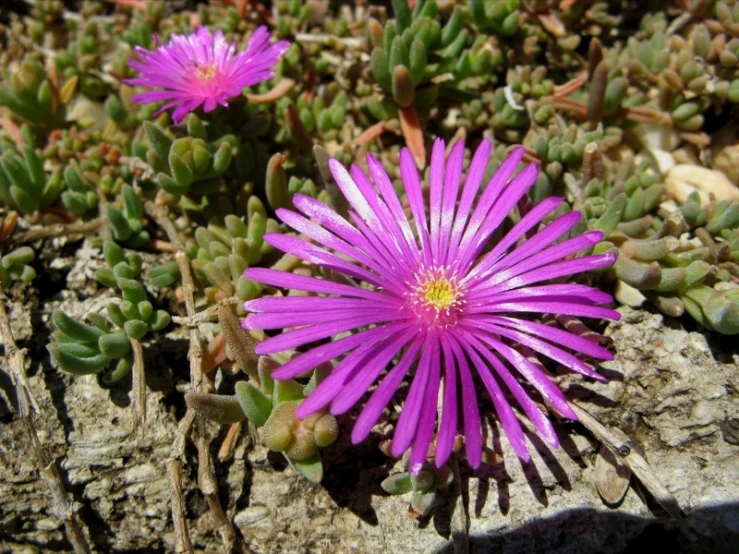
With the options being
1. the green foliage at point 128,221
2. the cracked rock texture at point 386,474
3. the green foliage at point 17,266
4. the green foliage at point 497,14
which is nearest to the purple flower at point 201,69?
the green foliage at point 128,221

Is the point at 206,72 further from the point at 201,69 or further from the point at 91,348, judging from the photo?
the point at 91,348

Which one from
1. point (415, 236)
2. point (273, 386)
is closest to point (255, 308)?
point (273, 386)

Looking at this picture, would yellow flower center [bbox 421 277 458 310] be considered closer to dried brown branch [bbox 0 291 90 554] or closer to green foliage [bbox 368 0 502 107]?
green foliage [bbox 368 0 502 107]

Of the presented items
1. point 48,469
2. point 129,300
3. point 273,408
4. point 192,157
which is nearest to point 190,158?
point 192,157

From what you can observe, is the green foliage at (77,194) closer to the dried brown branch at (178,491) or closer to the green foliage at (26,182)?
the green foliage at (26,182)

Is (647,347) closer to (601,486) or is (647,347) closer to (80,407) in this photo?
(601,486)

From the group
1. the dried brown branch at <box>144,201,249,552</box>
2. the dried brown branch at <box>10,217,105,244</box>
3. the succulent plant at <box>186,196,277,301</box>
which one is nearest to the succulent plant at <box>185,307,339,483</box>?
the dried brown branch at <box>144,201,249,552</box>
